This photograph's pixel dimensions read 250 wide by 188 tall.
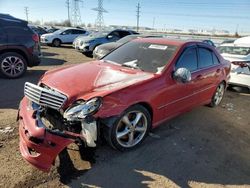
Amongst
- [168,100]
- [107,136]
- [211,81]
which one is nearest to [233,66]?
[211,81]

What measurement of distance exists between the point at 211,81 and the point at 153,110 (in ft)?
6.74

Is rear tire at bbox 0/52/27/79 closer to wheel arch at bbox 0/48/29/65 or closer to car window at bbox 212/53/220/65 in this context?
wheel arch at bbox 0/48/29/65

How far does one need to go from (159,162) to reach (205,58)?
2.56 m

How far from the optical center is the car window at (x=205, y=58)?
4.99 m

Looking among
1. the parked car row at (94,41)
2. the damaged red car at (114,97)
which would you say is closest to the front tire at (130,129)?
the damaged red car at (114,97)

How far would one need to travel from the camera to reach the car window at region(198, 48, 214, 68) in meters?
4.99

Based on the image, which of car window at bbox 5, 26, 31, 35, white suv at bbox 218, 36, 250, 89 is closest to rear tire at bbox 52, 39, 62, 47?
car window at bbox 5, 26, 31, 35

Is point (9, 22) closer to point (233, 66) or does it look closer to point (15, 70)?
point (15, 70)

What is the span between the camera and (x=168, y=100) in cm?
410

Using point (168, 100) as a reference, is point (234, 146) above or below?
below

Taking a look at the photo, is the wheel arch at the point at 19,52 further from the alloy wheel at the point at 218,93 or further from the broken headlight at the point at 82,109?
the alloy wheel at the point at 218,93

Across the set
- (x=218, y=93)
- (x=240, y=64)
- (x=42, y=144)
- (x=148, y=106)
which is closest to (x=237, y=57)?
(x=240, y=64)

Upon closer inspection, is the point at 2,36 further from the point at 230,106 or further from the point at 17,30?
the point at 230,106

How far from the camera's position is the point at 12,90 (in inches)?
258
